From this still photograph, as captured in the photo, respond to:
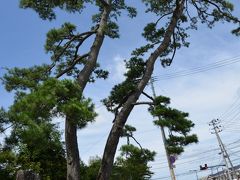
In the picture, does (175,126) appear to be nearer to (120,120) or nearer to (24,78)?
(120,120)

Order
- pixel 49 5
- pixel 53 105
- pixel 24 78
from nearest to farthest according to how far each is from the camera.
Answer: pixel 53 105 < pixel 24 78 < pixel 49 5

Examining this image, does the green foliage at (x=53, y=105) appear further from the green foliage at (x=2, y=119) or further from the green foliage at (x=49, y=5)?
the green foliage at (x=49, y=5)

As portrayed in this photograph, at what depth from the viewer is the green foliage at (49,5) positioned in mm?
7730

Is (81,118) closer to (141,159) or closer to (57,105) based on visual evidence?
(57,105)

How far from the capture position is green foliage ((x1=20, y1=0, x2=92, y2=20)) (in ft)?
25.4

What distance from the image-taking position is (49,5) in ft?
26.1

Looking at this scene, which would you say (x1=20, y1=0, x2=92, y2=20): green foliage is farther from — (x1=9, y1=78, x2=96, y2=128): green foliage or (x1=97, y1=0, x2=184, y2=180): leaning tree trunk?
(x1=9, y1=78, x2=96, y2=128): green foliage

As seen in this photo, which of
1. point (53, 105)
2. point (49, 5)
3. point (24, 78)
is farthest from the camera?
point (49, 5)

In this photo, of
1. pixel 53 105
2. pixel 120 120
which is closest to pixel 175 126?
pixel 120 120

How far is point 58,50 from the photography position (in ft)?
25.2

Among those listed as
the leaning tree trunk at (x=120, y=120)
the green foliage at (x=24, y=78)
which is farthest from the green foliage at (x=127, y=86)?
the green foliage at (x=24, y=78)

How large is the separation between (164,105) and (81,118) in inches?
84.3

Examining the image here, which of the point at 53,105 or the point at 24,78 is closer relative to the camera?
the point at 53,105

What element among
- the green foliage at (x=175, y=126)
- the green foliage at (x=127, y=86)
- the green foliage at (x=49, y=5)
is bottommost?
the green foliage at (x=175, y=126)
